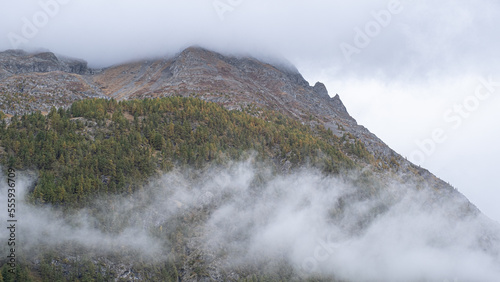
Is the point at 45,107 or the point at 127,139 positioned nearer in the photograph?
the point at 127,139

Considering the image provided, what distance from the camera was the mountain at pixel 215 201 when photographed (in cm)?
7494

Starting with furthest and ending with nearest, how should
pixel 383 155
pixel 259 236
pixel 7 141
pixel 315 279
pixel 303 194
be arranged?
pixel 383 155, pixel 303 194, pixel 259 236, pixel 315 279, pixel 7 141

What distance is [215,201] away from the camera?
9931 centimetres

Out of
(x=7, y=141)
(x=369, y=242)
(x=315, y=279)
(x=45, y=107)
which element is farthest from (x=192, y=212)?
(x=45, y=107)

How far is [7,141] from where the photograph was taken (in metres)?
80.7

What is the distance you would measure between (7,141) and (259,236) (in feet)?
200

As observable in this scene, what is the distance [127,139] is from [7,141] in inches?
1043

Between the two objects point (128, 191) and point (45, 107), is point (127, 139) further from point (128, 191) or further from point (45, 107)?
point (45, 107)

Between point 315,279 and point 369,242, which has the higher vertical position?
point 369,242

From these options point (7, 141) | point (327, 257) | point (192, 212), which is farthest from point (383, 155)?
point (7, 141)

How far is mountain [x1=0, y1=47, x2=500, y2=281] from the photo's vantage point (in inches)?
2950

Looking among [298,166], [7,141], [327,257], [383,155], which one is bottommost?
[7,141]

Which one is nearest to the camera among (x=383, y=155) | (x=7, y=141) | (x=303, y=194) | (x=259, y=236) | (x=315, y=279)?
(x=7, y=141)

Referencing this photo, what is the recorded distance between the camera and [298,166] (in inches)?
4572
